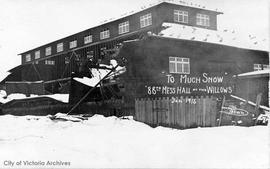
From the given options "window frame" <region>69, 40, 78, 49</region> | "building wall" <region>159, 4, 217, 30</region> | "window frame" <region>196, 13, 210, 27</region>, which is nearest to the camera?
"building wall" <region>159, 4, 217, 30</region>

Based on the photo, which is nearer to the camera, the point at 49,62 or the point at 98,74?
the point at 98,74

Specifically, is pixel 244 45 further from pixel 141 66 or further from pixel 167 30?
pixel 141 66

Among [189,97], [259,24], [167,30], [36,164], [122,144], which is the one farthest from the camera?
[167,30]

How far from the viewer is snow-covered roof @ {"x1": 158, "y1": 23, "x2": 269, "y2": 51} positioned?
32.0 feet

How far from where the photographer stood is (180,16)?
10.2 meters

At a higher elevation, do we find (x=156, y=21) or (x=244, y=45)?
(x=156, y=21)

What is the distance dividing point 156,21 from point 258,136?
15.7ft

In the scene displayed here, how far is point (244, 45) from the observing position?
10641 mm

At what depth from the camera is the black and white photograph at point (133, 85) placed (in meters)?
7.08

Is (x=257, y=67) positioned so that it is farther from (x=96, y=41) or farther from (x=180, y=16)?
(x=96, y=41)

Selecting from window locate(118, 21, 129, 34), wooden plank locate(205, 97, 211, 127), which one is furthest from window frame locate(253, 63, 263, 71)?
window locate(118, 21, 129, 34)

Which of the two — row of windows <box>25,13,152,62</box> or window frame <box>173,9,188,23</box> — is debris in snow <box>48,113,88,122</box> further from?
window frame <box>173,9,188,23</box>

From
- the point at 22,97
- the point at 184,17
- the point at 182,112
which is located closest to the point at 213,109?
the point at 182,112

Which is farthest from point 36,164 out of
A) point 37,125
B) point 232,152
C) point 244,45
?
point 244,45
